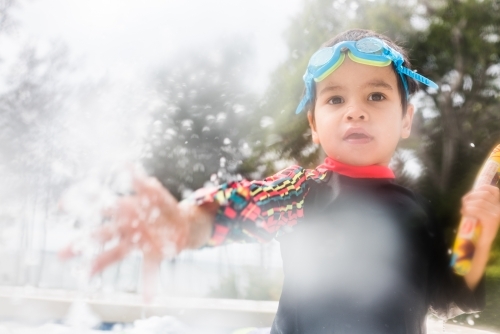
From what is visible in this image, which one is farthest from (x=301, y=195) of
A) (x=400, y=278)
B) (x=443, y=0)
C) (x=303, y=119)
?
(x=443, y=0)

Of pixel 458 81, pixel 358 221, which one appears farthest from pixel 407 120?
pixel 458 81

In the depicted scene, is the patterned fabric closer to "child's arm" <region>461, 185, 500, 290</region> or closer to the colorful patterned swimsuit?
the colorful patterned swimsuit

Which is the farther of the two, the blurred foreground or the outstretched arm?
the blurred foreground

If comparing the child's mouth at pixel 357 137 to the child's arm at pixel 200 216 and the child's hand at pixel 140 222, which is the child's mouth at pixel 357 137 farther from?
the child's hand at pixel 140 222

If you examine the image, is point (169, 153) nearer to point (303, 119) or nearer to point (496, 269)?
point (303, 119)

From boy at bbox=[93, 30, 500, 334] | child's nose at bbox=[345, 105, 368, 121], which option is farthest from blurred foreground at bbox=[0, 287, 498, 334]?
child's nose at bbox=[345, 105, 368, 121]

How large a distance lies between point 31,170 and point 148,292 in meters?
1.15

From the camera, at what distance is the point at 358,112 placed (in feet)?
1.95

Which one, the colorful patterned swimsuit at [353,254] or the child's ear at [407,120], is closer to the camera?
the colorful patterned swimsuit at [353,254]

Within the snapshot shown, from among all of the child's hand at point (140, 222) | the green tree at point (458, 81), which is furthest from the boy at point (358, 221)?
the green tree at point (458, 81)

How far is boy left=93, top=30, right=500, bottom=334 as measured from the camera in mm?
559

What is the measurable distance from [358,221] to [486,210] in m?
0.18

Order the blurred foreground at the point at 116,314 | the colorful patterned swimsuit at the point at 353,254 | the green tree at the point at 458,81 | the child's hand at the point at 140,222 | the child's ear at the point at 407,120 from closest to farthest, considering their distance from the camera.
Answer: the child's hand at the point at 140,222 → the colorful patterned swimsuit at the point at 353,254 → the child's ear at the point at 407,120 → the green tree at the point at 458,81 → the blurred foreground at the point at 116,314

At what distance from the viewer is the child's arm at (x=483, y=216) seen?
0.60m
